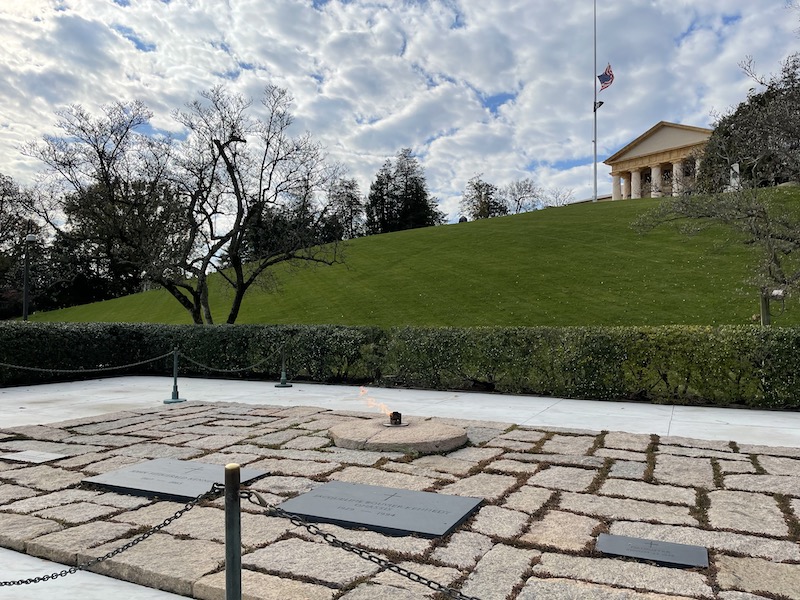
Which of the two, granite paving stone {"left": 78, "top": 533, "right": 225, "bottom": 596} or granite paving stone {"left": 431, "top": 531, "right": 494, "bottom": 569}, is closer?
granite paving stone {"left": 78, "top": 533, "right": 225, "bottom": 596}

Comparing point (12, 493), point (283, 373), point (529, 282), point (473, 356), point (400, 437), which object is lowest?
point (12, 493)

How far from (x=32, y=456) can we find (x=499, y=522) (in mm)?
5146

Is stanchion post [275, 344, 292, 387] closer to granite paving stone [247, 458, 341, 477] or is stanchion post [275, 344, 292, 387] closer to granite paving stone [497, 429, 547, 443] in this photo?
granite paving stone [497, 429, 547, 443]

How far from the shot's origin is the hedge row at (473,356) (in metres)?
9.85

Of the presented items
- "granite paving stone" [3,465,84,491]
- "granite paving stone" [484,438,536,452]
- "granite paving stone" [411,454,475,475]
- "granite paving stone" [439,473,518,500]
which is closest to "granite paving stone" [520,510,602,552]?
"granite paving stone" [439,473,518,500]

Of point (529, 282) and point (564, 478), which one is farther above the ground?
point (529, 282)

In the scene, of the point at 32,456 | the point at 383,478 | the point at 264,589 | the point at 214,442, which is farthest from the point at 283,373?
the point at 264,589

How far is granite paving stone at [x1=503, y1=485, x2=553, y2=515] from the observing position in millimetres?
4422

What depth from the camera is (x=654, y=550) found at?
3.55 m

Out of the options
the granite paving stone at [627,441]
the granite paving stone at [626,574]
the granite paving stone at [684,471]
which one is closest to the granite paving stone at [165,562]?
the granite paving stone at [626,574]

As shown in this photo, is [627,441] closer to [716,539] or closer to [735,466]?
[735,466]

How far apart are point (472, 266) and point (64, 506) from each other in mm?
28942

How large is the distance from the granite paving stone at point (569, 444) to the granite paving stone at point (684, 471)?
805 mm

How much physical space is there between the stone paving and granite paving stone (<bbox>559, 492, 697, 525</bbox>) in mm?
21
